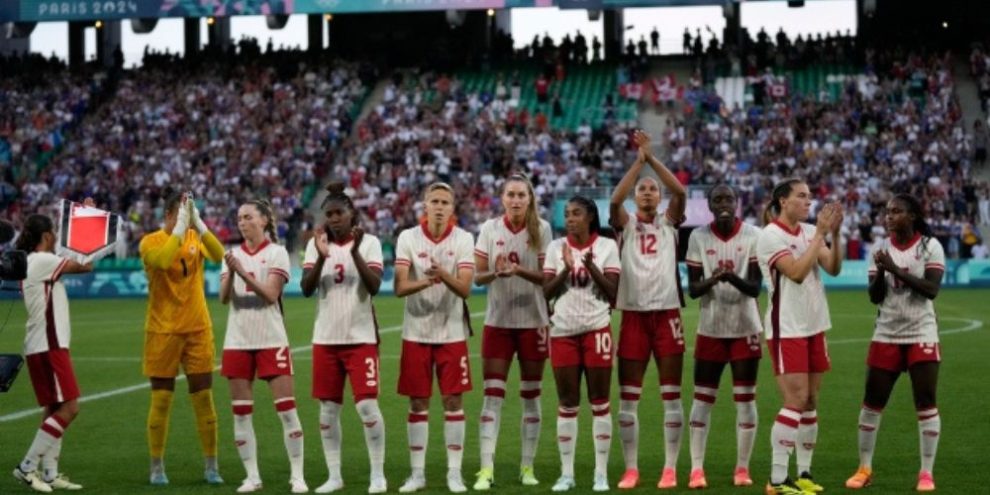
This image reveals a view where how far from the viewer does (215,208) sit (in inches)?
1865

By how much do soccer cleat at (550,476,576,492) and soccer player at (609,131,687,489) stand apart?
0.42m

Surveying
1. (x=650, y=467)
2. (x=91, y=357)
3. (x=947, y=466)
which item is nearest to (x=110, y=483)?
(x=650, y=467)

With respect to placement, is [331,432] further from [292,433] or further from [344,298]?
[344,298]

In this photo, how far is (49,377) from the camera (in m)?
12.8

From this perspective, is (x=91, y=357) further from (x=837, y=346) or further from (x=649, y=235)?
(x=649, y=235)

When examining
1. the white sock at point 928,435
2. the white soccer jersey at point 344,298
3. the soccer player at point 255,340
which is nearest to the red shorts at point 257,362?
the soccer player at point 255,340

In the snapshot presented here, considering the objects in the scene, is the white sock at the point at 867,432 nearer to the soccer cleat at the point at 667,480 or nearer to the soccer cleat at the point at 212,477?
the soccer cleat at the point at 667,480

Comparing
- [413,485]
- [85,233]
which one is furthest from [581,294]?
[85,233]

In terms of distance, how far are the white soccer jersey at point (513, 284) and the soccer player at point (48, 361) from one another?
327 centimetres

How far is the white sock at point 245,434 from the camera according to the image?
1235 centimetres

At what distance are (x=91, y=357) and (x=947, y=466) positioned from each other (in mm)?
15974

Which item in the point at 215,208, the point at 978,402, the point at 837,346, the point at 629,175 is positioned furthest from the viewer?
the point at 215,208

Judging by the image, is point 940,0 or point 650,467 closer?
point 650,467

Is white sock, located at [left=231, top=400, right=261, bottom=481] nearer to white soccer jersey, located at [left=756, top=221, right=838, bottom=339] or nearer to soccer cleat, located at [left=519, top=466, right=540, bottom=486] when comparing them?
soccer cleat, located at [left=519, top=466, right=540, bottom=486]
